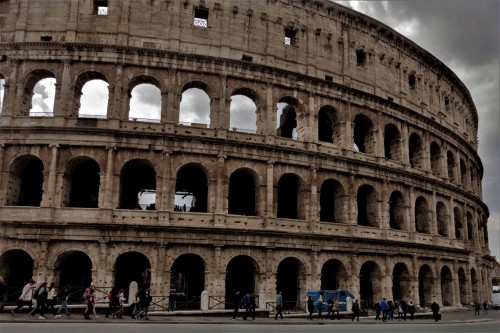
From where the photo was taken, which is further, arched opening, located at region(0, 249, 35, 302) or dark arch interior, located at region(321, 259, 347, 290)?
dark arch interior, located at region(321, 259, 347, 290)

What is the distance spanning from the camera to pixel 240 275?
2514 centimetres

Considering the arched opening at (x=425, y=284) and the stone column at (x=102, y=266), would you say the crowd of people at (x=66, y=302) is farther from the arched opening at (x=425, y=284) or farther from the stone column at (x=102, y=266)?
the arched opening at (x=425, y=284)

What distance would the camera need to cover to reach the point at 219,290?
870 inches

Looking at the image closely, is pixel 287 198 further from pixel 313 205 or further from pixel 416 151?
pixel 416 151

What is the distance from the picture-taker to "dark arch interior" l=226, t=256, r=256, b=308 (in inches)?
978

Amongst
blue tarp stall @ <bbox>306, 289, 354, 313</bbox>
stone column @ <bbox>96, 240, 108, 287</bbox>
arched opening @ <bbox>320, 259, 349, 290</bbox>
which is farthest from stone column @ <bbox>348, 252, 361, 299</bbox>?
stone column @ <bbox>96, 240, 108, 287</bbox>

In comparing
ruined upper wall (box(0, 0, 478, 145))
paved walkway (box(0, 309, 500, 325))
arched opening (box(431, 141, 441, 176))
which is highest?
ruined upper wall (box(0, 0, 478, 145))

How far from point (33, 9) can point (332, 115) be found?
58.5 feet

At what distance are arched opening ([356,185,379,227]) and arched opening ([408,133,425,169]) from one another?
227 inches

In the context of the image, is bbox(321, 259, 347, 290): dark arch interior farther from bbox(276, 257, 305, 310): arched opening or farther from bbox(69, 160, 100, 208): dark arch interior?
bbox(69, 160, 100, 208): dark arch interior

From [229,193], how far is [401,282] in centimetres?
1225

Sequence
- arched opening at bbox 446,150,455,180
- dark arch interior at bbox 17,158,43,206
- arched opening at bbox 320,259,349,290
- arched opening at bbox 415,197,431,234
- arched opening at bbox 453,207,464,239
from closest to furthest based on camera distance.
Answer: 1. dark arch interior at bbox 17,158,43,206
2. arched opening at bbox 320,259,349,290
3. arched opening at bbox 415,197,431,234
4. arched opening at bbox 453,207,464,239
5. arched opening at bbox 446,150,455,180

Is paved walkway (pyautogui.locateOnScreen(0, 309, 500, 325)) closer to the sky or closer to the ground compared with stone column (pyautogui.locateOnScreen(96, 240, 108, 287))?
closer to the ground

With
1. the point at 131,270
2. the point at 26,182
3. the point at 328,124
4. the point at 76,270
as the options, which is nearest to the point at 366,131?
the point at 328,124
